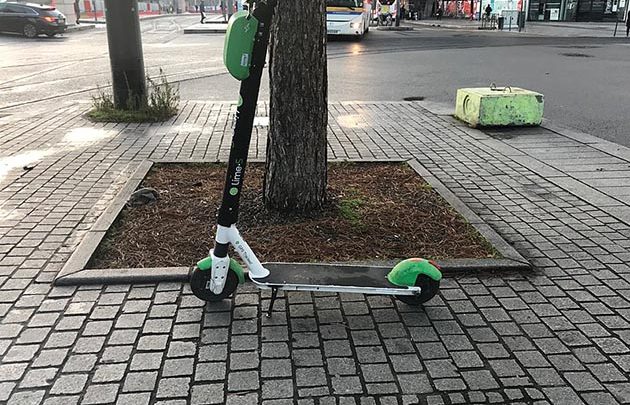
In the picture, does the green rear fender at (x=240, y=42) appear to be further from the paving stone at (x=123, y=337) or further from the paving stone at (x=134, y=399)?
the paving stone at (x=134, y=399)

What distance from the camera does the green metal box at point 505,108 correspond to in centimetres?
810

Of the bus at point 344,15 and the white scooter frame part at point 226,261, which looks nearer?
the white scooter frame part at point 226,261

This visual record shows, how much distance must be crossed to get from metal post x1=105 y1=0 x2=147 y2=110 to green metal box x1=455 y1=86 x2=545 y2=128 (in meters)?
5.06

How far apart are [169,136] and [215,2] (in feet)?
296

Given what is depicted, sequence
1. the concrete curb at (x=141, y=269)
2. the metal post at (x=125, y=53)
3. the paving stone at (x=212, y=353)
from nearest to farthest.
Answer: the paving stone at (x=212, y=353) < the concrete curb at (x=141, y=269) < the metal post at (x=125, y=53)

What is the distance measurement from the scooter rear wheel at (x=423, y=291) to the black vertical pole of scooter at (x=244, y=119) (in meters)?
1.13

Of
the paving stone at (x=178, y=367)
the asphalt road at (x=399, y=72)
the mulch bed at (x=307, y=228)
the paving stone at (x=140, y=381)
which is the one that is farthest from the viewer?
the asphalt road at (x=399, y=72)

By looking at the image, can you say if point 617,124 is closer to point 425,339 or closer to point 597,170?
point 597,170

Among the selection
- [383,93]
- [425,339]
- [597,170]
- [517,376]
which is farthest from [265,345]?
[383,93]

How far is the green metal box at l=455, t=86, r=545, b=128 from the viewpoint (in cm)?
810

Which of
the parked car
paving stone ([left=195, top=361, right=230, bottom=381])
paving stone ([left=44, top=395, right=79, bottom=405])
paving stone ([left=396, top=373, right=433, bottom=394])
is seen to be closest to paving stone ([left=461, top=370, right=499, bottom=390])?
paving stone ([left=396, top=373, right=433, bottom=394])

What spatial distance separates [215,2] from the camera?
91000mm

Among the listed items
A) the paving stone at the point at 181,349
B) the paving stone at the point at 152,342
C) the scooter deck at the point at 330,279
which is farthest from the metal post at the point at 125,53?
the paving stone at the point at 181,349

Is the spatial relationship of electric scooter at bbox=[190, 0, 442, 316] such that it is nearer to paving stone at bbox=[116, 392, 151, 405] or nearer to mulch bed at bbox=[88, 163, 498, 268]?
mulch bed at bbox=[88, 163, 498, 268]
